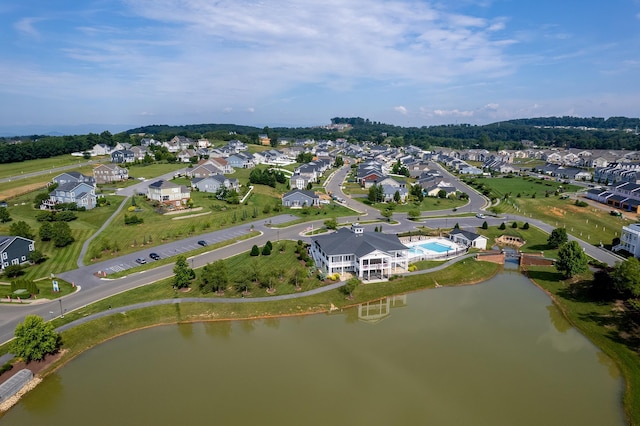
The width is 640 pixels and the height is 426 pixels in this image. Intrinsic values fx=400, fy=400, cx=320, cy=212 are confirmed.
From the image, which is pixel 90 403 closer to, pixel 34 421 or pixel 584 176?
pixel 34 421

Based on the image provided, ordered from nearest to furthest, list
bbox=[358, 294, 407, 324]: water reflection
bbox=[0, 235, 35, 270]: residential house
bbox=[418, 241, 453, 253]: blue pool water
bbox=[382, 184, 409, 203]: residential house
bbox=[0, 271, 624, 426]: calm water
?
bbox=[0, 271, 624, 426]: calm water
bbox=[358, 294, 407, 324]: water reflection
bbox=[0, 235, 35, 270]: residential house
bbox=[418, 241, 453, 253]: blue pool water
bbox=[382, 184, 409, 203]: residential house

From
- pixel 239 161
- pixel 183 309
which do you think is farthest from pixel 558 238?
pixel 239 161

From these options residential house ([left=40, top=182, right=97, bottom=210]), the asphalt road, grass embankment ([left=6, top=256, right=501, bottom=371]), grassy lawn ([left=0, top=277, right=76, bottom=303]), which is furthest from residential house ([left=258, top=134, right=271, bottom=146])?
grass embankment ([left=6, top=256, right=501, bottom=371])

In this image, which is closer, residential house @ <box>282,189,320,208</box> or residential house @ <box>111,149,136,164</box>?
residential house @ <box>282,189,320,208</box>

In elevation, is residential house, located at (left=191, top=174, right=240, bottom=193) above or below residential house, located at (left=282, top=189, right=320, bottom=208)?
above

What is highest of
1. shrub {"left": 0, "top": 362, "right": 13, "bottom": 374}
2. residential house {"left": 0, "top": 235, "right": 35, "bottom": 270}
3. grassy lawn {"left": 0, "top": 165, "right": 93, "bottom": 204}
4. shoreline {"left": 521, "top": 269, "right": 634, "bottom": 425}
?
grassy lawn {"left": 0, "top": 165, "right": 93, "bottom": 204}

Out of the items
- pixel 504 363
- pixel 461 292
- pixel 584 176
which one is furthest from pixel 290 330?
pixel 584 176

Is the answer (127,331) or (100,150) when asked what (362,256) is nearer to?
(127,331)

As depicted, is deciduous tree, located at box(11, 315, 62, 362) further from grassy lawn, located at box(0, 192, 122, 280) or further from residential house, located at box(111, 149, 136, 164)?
residential house, located at box(111, 149, 136, 164)
